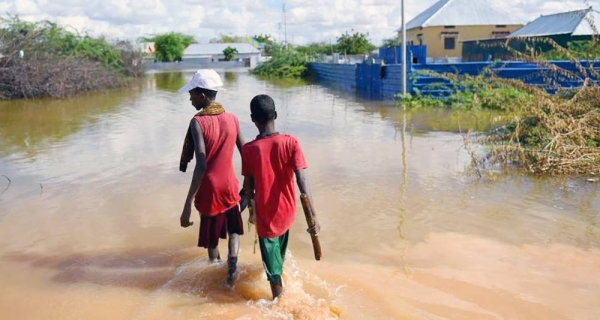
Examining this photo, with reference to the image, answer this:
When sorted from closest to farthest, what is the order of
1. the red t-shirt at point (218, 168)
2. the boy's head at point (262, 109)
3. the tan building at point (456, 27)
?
the boy's head at point (262, 109) → the red t-shirt at point (218, 168) → the tan building at point (456, 27)

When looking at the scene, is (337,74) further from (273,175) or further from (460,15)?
(273,175)

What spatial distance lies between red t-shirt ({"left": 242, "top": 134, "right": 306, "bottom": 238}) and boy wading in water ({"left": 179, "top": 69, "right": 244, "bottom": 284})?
0.46m

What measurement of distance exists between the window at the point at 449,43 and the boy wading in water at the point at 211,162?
3772 centimetres

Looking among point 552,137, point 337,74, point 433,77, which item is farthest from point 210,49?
point 552,137

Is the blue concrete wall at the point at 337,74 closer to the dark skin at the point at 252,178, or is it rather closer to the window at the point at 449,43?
the window at the point at 449,43

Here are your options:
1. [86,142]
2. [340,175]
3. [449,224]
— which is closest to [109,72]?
[86,142]

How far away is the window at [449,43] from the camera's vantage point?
39.4 metres

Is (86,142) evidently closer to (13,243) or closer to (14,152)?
(14,152)

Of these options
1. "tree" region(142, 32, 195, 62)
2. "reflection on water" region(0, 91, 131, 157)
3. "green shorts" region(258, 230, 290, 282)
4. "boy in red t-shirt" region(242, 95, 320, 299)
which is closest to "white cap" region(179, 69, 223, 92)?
"boy in red t-shirt" region(242, 95, 320, 299)

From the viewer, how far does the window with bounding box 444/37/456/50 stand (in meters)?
39.4

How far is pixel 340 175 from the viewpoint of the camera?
786cm

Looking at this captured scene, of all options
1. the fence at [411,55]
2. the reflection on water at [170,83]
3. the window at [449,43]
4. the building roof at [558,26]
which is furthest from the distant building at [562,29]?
the reflection on water at [170,83]

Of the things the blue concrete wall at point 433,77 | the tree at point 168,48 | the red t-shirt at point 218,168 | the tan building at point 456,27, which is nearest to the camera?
the red t-shirt at point 218,168

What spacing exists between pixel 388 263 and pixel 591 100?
17.6 ft
